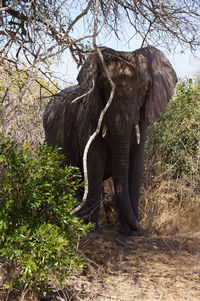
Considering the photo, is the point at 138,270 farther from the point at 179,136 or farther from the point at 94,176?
the point at 179,136

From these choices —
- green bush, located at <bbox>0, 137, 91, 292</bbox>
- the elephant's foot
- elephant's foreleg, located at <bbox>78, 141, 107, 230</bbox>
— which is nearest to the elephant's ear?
elephant's foreleg, located at <bbox>78, 141, 107, 230</bbox>

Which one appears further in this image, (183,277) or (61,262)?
(183,277)

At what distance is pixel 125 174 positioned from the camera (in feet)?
23.3

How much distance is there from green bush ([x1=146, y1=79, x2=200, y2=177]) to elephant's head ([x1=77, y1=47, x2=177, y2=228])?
2.66 meters

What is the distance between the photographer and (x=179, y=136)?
10.2 meters

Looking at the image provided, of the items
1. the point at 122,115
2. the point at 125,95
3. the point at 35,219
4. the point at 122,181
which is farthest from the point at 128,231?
the point at 35,219

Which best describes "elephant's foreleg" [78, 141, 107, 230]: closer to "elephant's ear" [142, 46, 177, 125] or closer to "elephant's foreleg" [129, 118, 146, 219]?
"elephant's foreleg" [129, 118, 146, 219]

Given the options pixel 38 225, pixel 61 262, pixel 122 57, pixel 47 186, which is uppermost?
pixel 122 57

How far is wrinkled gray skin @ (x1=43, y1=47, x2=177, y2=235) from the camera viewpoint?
6.65 meters

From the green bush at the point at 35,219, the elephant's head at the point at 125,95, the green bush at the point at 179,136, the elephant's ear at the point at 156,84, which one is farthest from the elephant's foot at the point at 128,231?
the green bush at the point at 35,219

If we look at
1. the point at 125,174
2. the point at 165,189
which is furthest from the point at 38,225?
the point at 165,189

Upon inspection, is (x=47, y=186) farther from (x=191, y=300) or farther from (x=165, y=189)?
(x=165, y=189)

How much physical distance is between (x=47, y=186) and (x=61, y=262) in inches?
24.8

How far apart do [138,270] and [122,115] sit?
2.09 m
